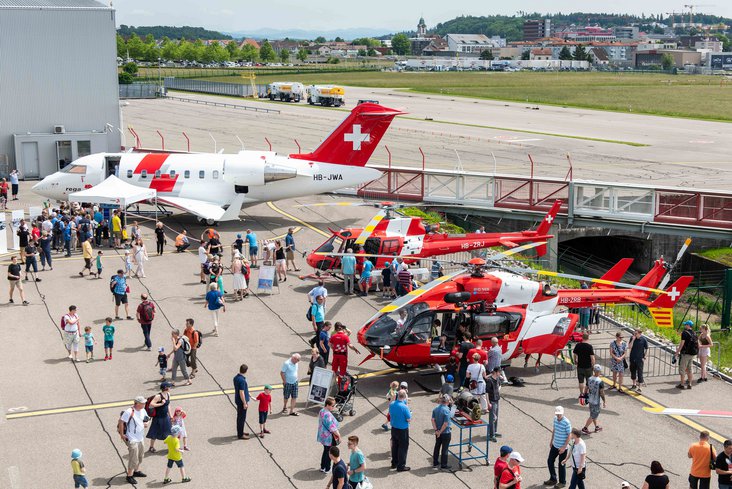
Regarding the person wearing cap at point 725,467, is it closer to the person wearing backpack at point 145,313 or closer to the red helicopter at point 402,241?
the red helicopter at point 402,241

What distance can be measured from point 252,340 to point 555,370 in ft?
27.0

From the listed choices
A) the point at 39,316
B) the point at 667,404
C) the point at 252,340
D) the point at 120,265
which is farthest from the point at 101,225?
the point at 667,404

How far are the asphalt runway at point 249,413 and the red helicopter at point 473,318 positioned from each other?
95cm

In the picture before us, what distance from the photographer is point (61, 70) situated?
48.3 m

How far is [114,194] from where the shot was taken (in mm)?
34719

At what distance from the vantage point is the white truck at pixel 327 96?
311 ft

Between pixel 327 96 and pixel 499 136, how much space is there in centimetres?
2890

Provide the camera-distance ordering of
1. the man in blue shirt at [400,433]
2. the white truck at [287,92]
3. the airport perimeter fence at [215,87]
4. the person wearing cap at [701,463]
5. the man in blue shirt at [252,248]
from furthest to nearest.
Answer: the airport perimeter fence at [215,87] < the white truck at [287,92] < the man in blue shirt at [252,248] < the man in blue shirt at [400,433] < the person wearing cap at [701,463]

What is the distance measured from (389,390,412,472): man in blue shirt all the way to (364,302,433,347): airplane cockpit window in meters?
3.60

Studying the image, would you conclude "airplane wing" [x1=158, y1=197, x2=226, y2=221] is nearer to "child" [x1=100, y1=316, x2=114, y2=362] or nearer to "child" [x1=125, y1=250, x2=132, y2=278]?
"child" [x1=125, y1=250, x2=132, y2=278]

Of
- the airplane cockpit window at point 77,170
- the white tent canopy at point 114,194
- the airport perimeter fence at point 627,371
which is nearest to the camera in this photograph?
the airport perimeter fence at point 627,371

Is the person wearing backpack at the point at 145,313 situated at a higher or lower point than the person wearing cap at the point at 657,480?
higher

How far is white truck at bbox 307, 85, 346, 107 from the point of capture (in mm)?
94856

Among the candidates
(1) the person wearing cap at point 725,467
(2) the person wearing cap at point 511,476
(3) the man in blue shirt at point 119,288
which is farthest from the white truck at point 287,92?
(2) the person wearing cap at point 511,476
